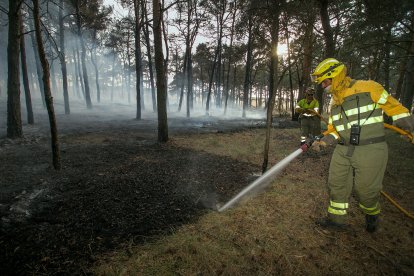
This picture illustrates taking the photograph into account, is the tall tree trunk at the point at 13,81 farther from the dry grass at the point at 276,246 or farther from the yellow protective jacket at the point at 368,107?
the yellow protective jacket at the point at 368,107

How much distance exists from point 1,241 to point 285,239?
13.9 feet

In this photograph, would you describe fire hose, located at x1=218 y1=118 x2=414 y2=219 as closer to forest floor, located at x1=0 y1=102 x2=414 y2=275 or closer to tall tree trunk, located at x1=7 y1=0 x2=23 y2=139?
forest floor, located at x1=0 y1=102 x2=414 y2=275

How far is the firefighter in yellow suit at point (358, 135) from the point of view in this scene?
12.5 ft

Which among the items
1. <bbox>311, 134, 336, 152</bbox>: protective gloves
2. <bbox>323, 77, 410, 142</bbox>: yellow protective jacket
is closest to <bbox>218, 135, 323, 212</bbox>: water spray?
<bbox>311, 134, 336, 152</bbox>: protective gloves

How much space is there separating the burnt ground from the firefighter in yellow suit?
2371mm

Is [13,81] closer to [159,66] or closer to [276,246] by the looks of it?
[159,66]

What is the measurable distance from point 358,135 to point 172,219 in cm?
345

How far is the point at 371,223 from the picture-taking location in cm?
412

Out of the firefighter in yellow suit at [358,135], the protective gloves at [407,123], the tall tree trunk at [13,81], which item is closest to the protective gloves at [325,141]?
the firefighter in yellow suit at [358,135]

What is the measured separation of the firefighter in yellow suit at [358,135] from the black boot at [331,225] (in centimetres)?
2

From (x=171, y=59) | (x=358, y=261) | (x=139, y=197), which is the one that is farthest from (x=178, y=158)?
(x=171, y=59)

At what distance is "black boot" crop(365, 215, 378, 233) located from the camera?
408 centimetres

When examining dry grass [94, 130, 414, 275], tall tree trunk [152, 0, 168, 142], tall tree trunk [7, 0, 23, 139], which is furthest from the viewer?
tall tree trunk [7, 0, 23, 139]

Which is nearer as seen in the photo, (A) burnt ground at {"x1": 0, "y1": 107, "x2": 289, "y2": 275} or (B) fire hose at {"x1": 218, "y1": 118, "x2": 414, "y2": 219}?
(A) burnt ground at {"x1": 0, "y1": 107, "x2": 289, "y2": 275}
